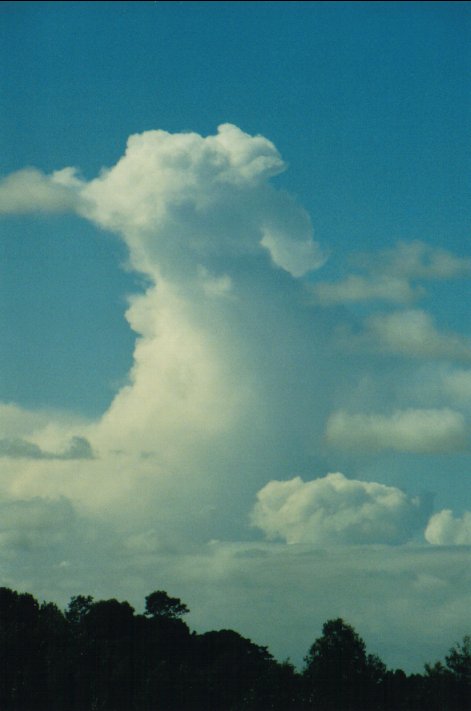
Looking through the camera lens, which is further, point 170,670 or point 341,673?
point 170,670

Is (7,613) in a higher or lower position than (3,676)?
higher

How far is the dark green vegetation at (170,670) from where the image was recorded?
409ft

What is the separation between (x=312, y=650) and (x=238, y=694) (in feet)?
80.7

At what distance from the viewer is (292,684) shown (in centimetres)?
13462

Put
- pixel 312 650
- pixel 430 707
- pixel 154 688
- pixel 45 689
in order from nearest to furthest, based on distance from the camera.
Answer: pixel 430 707 < pixel 312 650 < pixel 154 688 < pixel 45 689

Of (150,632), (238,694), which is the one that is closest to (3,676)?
(150,632)

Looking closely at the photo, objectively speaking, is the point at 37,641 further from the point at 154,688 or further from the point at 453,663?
the point at 453,663

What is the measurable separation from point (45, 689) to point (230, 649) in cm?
3778

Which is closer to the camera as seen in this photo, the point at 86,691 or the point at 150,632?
the point at 86,691

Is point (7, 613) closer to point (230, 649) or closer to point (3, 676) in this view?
point (3, 676)

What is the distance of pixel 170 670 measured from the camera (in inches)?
6284

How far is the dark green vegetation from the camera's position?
12475cm

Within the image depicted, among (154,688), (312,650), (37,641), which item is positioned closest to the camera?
(312,650)

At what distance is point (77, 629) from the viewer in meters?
183
